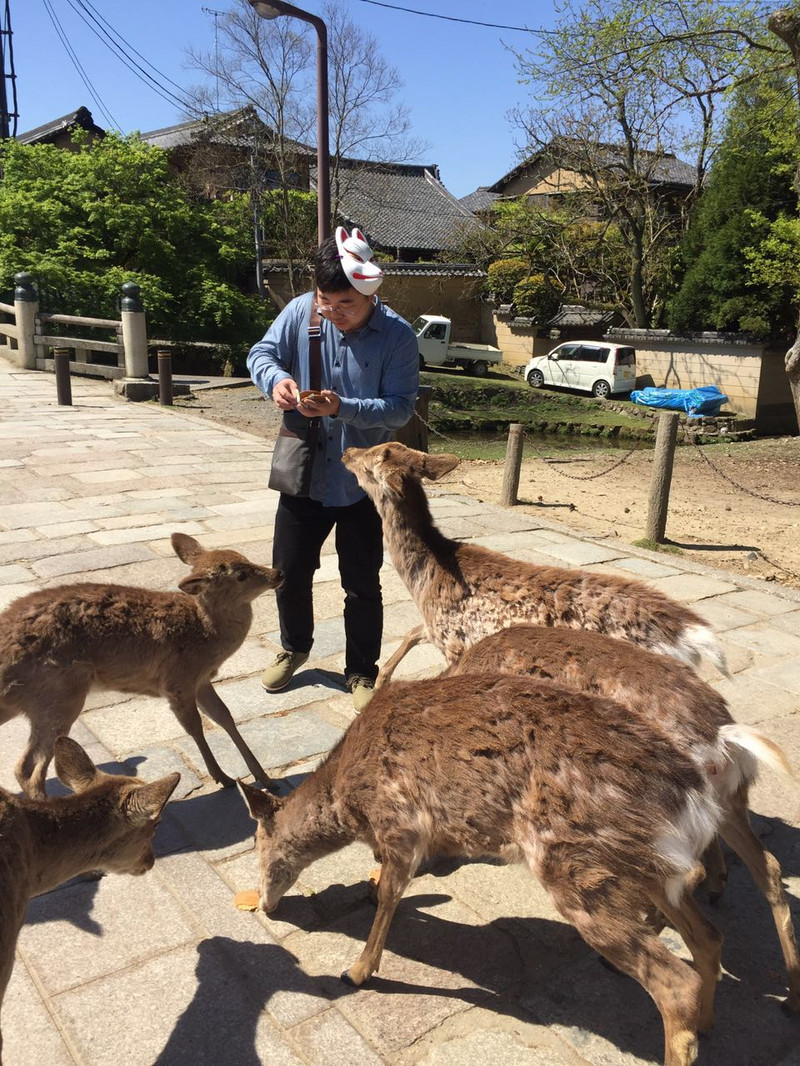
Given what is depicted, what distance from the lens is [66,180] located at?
21.1m

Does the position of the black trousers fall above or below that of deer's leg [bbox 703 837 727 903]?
above

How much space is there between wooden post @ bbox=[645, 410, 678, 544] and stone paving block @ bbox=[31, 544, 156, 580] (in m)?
4.50

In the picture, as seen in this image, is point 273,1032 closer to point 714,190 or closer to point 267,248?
point 714,190

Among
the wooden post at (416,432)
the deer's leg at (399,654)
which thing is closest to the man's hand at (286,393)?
the deer's leg at (399,654)

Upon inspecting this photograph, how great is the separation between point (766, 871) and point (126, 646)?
7.91 feet

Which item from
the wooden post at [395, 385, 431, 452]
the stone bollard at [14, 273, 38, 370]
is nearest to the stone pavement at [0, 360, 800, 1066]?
the wooden post at [395, 385, 431, 452]

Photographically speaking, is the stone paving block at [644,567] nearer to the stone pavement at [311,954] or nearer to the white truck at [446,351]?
the stone pavement at [311,954]

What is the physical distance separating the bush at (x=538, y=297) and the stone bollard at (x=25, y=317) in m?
17.2

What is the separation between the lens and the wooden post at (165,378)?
15156mm

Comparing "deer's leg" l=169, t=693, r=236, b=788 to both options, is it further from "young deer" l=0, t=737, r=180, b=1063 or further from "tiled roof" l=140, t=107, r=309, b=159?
"tiled roof" l=140, t=107, r=309, b=159

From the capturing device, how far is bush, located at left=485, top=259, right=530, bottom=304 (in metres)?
30.4

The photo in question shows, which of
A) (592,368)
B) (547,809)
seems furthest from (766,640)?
(592,368)

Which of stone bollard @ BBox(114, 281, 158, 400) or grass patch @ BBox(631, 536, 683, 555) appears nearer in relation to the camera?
grass patch @ BBox(631, 536, 683, 555)

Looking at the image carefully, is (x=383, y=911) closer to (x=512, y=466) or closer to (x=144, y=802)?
(x=144, y=802)
